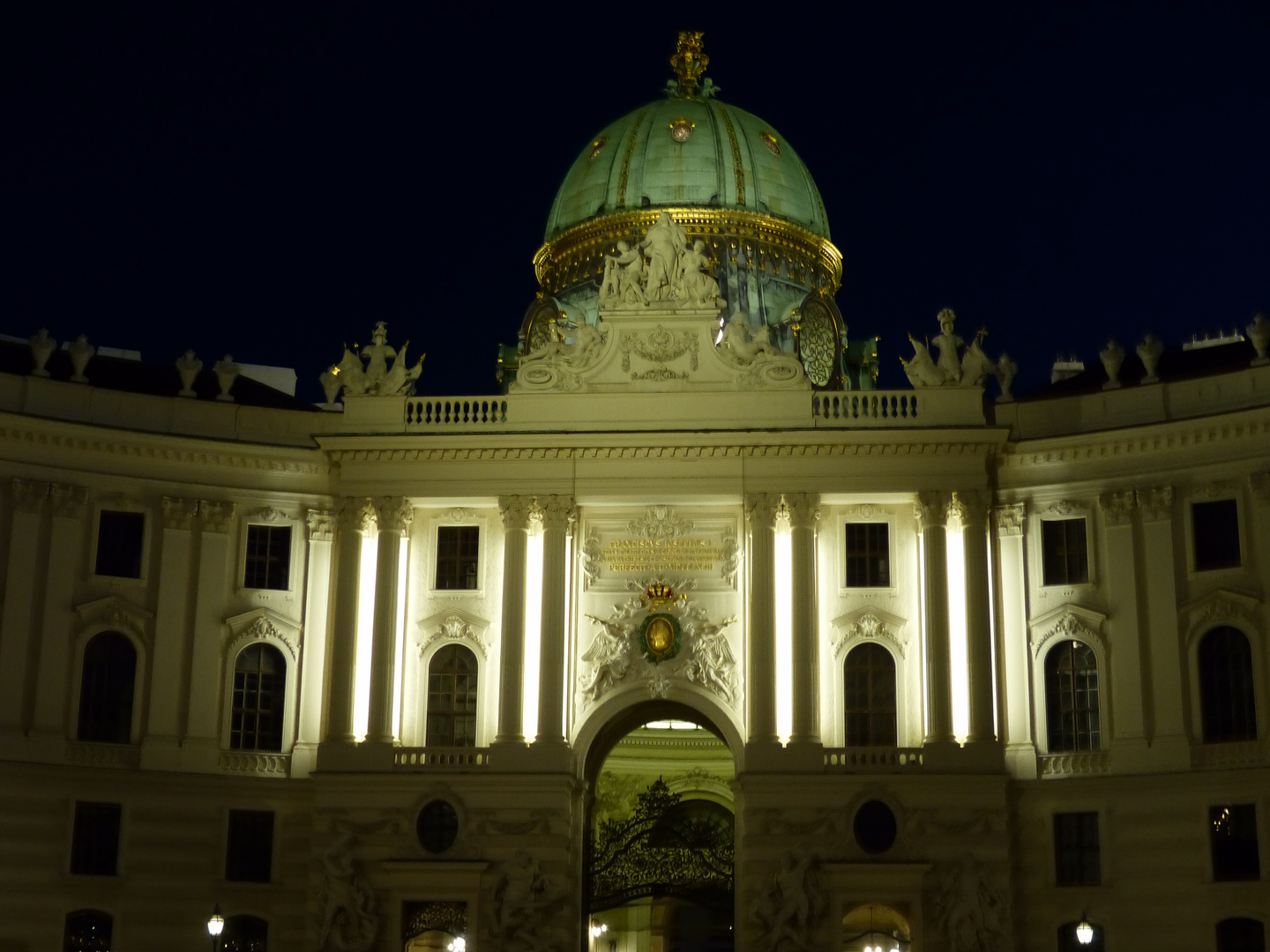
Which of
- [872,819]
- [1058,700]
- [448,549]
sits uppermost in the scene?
[448,549]

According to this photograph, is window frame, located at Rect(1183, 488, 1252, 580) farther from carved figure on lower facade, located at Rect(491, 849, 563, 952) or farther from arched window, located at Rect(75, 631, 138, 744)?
arched window, located at Rect(75, 631, 138, 744)

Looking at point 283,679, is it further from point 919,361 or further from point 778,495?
point 919,361

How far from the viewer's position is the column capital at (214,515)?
48.4 meters

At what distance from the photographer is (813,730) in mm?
45750

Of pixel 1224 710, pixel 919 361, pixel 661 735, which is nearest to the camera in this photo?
pixel 1224 710

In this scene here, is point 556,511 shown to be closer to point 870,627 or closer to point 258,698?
point 870,627

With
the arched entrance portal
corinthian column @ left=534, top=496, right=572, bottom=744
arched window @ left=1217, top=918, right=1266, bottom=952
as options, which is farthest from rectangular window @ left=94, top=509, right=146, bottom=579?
arched window @ left=1217, top=918, right=1266, bottom=952

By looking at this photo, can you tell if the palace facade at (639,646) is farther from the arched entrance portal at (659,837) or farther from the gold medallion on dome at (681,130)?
the gold medallion on dome at (681,130)

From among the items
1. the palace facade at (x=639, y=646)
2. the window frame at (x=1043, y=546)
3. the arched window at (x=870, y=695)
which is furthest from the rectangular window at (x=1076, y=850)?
the window frame at (x=1043, y=546)

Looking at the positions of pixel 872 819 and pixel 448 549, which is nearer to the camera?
pixel 872 819

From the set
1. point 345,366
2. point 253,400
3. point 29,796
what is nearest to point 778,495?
point 345,366

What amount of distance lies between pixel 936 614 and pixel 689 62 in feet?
72.5

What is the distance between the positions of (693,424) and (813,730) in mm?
7667

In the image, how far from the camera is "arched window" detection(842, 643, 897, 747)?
46594 millimetres
